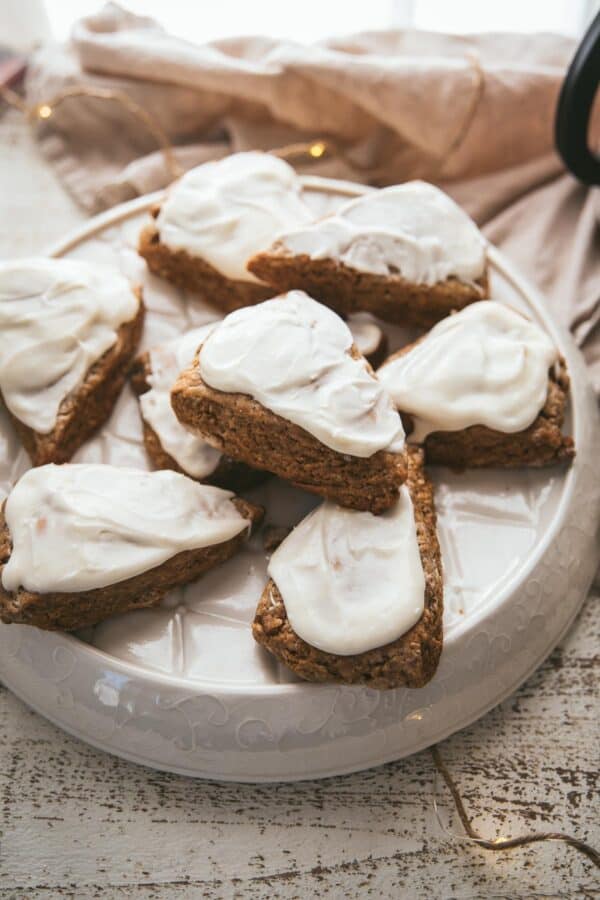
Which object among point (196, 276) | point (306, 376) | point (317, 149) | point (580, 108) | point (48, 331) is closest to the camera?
point (306, 376)

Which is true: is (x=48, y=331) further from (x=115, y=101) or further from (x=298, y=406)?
(x=115, y=101)

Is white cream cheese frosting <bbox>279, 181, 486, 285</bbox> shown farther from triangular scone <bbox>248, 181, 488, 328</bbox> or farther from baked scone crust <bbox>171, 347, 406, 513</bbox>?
baked scone crust <bbox>171, 347, 406, 513</bbox>

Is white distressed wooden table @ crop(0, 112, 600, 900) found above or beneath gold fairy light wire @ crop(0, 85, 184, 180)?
beneath

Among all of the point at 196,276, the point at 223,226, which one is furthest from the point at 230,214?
the point at 196,276

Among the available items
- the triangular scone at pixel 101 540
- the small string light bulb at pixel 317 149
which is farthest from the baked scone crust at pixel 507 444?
the small string light bulb at pixel 317 149

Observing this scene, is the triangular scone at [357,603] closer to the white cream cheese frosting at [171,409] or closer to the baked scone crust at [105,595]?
the baked scone crust at [105,595]

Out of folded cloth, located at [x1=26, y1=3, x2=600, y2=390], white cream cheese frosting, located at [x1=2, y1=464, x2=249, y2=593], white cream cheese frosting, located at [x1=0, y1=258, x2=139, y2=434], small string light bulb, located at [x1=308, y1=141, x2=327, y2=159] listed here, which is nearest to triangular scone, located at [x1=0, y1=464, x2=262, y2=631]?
white cream cheese frosting, located at [x1=2, y1=464, x2=249, y2=593]
